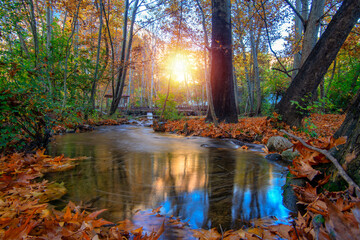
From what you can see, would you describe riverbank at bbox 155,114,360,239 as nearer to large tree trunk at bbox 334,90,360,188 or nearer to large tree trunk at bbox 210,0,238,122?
large tree trunk at bbox 334,90,360,188

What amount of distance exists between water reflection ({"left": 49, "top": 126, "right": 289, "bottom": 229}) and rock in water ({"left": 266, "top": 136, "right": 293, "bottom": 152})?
1.94 feet

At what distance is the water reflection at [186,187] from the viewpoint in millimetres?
1771

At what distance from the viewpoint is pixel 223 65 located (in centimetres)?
810

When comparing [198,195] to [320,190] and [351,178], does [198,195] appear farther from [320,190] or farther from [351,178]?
[351,178]

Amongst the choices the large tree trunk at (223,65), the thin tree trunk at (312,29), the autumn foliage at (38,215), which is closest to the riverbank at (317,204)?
the autumn foliage at (38,215)

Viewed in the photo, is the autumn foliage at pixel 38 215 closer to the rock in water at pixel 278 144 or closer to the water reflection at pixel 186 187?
the water reflection at pixel 186 187

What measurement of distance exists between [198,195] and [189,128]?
5736 mm

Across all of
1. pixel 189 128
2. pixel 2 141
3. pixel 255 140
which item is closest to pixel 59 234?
pixel 2 141

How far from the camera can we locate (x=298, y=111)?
16.5 ft

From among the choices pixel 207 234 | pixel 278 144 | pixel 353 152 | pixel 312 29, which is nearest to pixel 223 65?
pixel 312 29

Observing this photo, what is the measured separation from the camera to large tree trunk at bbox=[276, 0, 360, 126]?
4262 millimetres

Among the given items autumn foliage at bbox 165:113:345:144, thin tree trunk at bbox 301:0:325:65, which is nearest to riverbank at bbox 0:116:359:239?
autumn foliage at bbox 165:113:345:144

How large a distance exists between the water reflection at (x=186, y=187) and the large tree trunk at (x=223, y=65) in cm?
433

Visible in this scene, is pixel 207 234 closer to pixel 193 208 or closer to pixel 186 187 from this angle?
pixel 193 208
